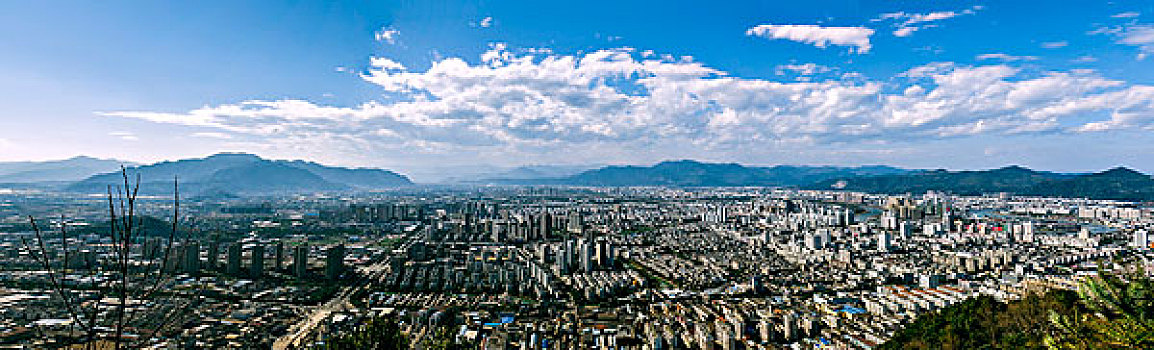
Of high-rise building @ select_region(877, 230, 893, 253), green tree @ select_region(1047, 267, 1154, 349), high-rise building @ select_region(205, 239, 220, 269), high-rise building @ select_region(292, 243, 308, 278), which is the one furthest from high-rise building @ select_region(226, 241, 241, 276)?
high-rise building @ select_region(877, 230, 893, 253)

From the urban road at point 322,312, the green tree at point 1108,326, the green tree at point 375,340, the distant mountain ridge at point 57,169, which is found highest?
the distant mountain ridge at point 57,169

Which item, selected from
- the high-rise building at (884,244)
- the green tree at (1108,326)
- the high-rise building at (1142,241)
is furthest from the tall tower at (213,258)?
the high-rise building at (1142,241)

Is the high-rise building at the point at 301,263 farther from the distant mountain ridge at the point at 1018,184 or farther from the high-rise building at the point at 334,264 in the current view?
the distant mountain ridge at the point at 1018,184

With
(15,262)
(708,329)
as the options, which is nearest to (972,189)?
(708,329)

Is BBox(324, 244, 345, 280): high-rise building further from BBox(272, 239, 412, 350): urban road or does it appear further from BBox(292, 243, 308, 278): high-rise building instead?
BBox(272, 239, 412, 350): urban road

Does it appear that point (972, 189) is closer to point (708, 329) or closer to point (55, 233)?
point (708, 329)

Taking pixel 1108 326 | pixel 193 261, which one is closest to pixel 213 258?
pixel 193 261
